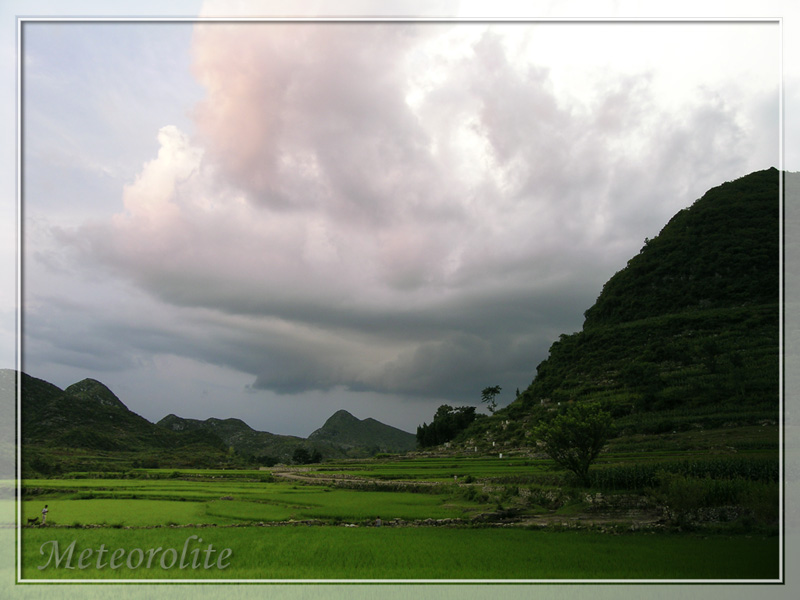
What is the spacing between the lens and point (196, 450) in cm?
6725

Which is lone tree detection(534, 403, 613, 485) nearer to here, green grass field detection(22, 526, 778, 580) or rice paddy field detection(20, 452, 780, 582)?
rice paddy field detection(20, 452, 780, 582)

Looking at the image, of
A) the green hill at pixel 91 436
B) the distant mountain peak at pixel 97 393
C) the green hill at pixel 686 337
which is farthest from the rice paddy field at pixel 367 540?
the distant mountain peak at pixel 97 393

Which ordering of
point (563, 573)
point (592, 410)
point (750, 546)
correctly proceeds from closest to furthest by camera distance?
point (563, 573)
point (750, 546)
point (592, 410)

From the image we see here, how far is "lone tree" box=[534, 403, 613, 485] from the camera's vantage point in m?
21.7

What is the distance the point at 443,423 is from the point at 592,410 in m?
56.4

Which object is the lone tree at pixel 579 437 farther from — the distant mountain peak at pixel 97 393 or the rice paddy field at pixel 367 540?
the distant mountain peak at pixel 97 393

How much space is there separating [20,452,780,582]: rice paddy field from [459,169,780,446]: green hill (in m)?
22.4

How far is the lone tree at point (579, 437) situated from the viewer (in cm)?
2172

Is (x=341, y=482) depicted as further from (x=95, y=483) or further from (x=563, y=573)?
(x=563, y=573)

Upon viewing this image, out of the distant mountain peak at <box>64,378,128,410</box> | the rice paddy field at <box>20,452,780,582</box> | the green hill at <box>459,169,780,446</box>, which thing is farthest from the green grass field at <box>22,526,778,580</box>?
the distant mountain peak at <box>64,378,128,410</box>

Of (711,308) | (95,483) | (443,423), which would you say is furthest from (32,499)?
(711,308)

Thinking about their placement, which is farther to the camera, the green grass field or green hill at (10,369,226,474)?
green hill at (10,369,226,474)

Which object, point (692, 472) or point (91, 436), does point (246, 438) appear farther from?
point (692, 472)

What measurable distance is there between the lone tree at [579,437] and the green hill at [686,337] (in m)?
20.7
